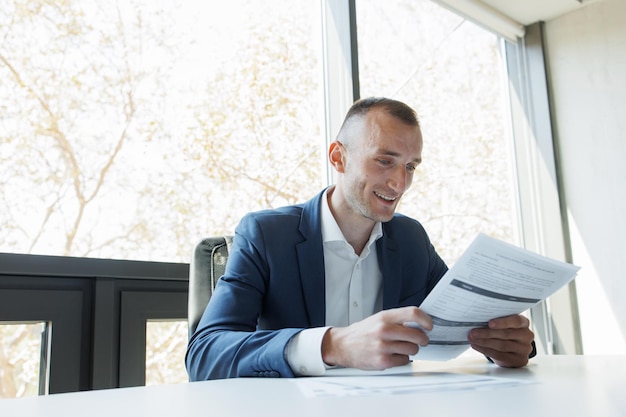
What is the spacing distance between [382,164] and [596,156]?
2137mm

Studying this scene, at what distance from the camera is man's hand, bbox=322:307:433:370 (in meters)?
0.95

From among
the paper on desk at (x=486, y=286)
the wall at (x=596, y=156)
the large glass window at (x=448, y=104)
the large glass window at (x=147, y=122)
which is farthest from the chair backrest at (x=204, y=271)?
the wall at (x=596, y=156)

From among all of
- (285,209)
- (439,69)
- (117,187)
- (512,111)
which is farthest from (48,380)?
(512,111)

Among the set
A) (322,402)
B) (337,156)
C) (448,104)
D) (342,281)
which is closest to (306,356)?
(322,402)

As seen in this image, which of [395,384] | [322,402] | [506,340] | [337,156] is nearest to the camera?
[322,402]

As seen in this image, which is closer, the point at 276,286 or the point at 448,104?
the point at 276,286

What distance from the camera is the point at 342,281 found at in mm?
1559

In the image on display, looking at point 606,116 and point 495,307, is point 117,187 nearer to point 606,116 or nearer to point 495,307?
point 495,307

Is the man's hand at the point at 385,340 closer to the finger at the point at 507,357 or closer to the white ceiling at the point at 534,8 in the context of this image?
the finger at the point at 507,357

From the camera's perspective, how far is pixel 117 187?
1.73 metres

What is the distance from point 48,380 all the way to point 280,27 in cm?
152

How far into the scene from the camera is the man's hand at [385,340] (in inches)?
37.3

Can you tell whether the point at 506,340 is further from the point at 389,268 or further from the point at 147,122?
the point at 147,122

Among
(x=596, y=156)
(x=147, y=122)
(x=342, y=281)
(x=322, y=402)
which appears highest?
(x=596, y=156)
